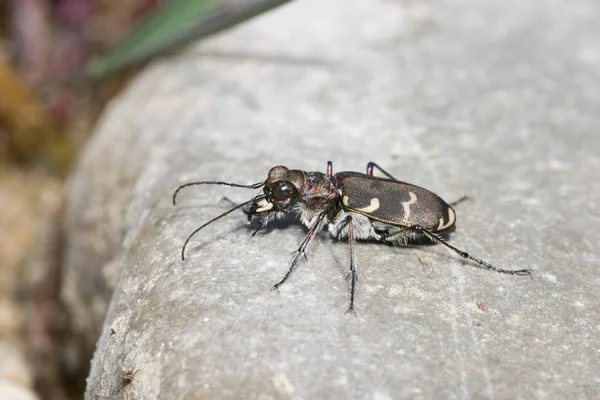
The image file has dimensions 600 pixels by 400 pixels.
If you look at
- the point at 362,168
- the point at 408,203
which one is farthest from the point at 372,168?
the point at 408,203

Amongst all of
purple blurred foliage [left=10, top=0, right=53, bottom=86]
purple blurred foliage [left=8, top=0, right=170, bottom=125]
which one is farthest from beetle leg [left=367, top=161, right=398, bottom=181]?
purple blurred foliage [left=10, top=0, right=53, bottom=86]

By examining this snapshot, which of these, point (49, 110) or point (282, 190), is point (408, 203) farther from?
point (49, 110)

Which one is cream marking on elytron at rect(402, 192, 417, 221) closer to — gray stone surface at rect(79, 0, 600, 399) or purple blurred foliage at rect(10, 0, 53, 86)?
gray stone surface at rect(79, 0, 600, 399)

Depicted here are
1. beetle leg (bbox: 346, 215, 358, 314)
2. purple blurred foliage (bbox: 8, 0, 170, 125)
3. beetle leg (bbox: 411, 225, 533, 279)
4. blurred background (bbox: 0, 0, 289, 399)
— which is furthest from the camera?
purple blurred foliage (bbox: 8, 0, 170, 125)

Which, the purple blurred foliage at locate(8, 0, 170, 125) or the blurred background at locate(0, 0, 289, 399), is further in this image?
the purple blurred foliage at locate(8, 0, 170, 125)

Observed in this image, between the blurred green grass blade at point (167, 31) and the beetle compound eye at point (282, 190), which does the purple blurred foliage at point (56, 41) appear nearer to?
the blurred green grass blade at point (167, 31)

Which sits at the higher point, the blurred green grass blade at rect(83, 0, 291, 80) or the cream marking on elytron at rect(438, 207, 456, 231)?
the blurred green grass blade at rect(83, 0, 291, 80)

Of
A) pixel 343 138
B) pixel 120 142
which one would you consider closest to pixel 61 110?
pixel 120 142
